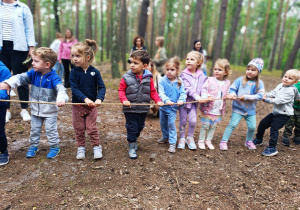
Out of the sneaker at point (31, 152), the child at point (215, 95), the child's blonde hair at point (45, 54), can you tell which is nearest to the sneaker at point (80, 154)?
the sneaker at point (31, 152)

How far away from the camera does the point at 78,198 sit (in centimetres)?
260

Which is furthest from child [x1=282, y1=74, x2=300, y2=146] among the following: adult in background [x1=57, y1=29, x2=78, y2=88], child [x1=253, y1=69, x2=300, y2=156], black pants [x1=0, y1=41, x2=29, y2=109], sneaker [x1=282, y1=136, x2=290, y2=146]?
adult in background [x1=57, y1=29, x2=78, y2=88]

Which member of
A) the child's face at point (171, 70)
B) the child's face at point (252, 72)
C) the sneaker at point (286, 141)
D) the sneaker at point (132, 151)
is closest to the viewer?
the sneaker at point (132, 151)

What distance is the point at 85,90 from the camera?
3262mm

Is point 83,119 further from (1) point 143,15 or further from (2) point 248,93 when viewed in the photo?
(1) point 143,15

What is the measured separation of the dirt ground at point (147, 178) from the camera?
8.55ft

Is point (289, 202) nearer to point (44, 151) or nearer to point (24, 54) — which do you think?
point (44, 151)

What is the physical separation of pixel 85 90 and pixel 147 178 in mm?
1715

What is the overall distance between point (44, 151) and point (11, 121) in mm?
1879

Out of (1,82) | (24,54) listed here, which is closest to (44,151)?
(1,82)

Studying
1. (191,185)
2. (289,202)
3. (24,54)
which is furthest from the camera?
(24,54)

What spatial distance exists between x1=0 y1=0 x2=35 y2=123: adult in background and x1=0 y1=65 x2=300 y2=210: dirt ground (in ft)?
5.15

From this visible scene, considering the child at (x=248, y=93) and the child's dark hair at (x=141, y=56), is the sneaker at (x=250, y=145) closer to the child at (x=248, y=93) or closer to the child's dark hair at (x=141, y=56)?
the child at (x=248, y=93)

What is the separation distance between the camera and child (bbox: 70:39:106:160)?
10.3 feet
